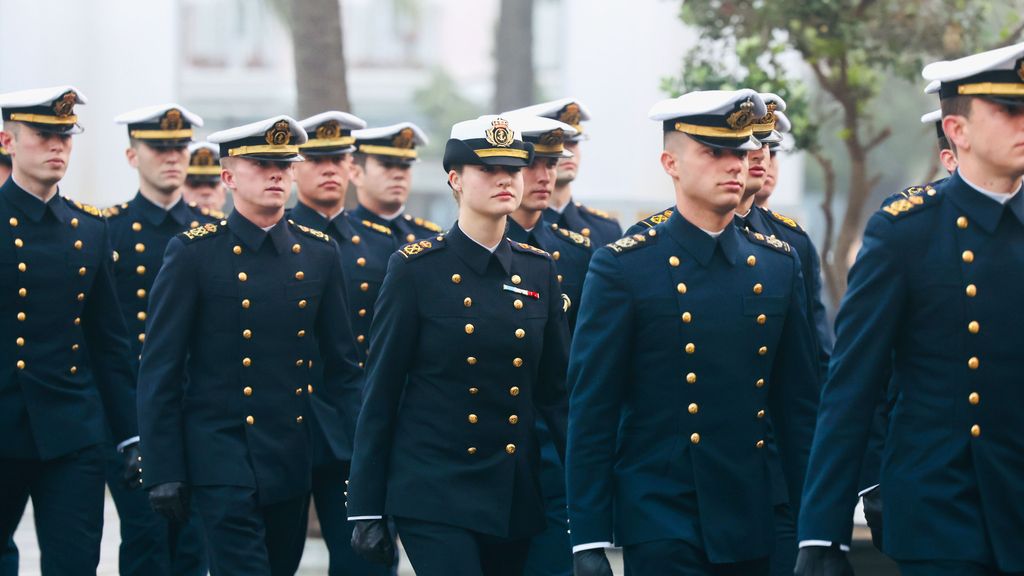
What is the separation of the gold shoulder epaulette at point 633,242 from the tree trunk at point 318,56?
7.21m

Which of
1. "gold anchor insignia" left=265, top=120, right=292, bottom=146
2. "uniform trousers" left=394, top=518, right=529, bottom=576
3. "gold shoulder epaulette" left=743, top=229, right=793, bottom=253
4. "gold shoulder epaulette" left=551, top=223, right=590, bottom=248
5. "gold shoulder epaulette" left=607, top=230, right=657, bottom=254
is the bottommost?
"uniform trousers" left=394, top=518, right=529, bottom=576

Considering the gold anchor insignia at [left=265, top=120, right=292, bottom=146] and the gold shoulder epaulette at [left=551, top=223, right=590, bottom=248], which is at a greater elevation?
the gold anchor insignia at [left=265, top=120, right=292, bottom=146]

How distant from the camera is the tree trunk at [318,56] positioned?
1302cm

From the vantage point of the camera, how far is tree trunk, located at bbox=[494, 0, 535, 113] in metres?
23.2

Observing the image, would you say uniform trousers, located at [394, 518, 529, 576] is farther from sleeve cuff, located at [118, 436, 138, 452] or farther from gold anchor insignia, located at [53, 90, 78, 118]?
gold anchor insignia, located at [53, 90, 78, 118]

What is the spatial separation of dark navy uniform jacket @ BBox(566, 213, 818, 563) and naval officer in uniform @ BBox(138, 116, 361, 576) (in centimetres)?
195

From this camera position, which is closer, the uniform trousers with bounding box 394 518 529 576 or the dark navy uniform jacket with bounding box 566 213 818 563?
the dark navy uniform jacket with bounding box 566 213 818 563

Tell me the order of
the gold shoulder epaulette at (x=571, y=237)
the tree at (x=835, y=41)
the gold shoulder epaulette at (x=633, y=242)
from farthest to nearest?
1. the tree at (x=835, y=41)
2. the gold shoulder epaulette at (x=571, y=237)
3. the gold shoulder epaulette at (x=633, y=242)

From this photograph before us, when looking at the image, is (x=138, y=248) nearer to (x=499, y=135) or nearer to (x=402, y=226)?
(x=402, y=226)

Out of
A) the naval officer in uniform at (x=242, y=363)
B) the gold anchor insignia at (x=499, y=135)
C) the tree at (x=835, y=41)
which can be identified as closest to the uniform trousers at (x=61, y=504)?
→ the naval officer in uniform at (x=242, y=363)

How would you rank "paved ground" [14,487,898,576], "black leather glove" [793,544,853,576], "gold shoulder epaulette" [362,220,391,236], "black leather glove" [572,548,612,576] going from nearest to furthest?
1. "black leather glove" [793,544,853,576]
2. "black leather glove" [572,548,612,576]
3. "paved ground" [14,487,898,576]
4. "gold shoulder epaulette" [362,220,391,236]

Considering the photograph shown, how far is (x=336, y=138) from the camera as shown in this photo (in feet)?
30.8

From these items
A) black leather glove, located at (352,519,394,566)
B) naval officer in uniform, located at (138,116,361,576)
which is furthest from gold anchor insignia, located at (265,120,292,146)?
black leather glove, located at (352,519,394,566)

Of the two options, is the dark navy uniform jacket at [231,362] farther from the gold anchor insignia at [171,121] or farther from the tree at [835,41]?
the tree at [835,41]
